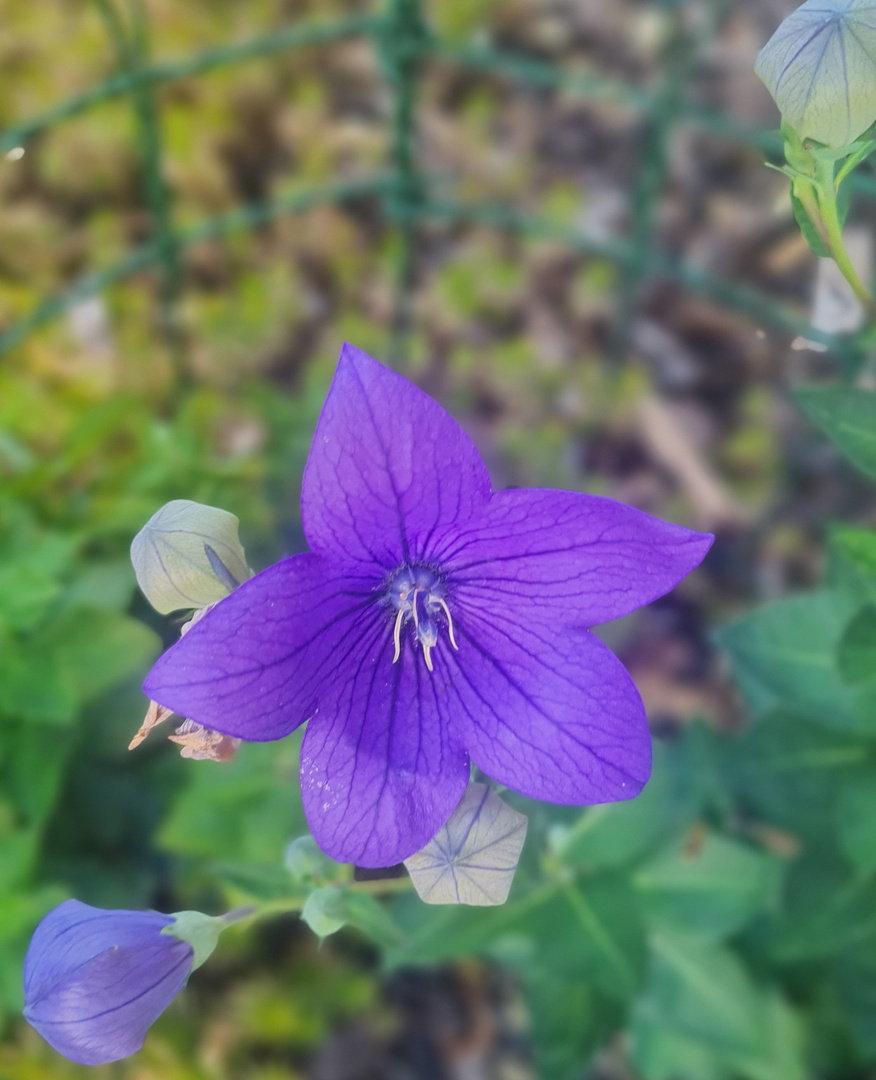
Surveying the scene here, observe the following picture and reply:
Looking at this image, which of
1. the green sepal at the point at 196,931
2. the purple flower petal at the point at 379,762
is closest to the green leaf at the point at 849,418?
the purple flower petal at the point at 379,762

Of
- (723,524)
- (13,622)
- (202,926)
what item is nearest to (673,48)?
→ (723,524)

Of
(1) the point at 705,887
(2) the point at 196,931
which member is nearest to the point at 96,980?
(2) the point at 196,931

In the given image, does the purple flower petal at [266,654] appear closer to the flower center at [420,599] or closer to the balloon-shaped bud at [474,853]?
the flower center at [420,599]

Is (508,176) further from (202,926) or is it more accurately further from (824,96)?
(202,926)

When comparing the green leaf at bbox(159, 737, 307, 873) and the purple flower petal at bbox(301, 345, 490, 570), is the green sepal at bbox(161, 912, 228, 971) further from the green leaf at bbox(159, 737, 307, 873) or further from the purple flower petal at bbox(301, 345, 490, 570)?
the green leaf at bbox(159, 737, 307, 873)

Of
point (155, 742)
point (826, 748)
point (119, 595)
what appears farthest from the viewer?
point (155, 742)

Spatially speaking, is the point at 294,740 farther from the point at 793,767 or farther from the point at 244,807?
the point at 793,767
